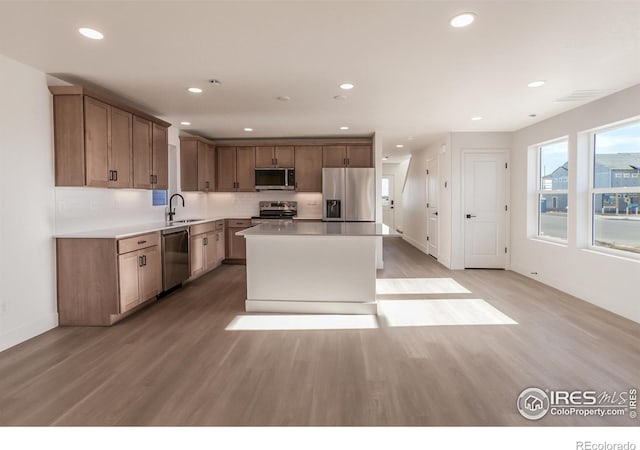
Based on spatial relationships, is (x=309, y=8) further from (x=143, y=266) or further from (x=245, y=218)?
(x=245, y=218)

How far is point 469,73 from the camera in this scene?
10.8ft

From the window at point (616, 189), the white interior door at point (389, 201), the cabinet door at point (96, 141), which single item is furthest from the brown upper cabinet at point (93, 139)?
the white interior door at point (389, 201)

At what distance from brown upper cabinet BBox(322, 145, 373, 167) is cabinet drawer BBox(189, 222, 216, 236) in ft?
7.62

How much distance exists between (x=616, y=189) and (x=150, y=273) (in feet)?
17.4

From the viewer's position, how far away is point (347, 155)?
661 cm

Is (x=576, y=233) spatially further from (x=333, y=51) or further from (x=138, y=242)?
(x=138, y=242)

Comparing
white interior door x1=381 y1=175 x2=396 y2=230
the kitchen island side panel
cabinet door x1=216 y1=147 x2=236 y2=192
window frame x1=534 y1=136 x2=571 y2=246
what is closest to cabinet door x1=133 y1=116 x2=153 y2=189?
the kitchen island side panel

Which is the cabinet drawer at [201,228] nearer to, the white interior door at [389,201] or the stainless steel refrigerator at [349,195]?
the stainless steel refrigerator at [349,195]

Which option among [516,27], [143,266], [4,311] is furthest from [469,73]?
[4,311]

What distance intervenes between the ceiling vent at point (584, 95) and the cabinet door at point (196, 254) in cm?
509

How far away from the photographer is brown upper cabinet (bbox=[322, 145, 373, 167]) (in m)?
6.59

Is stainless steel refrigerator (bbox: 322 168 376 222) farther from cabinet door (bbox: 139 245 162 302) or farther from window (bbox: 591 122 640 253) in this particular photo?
window (bbox: 591 122 640 253)

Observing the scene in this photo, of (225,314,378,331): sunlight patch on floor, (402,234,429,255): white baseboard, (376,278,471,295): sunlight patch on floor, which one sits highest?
(402,234,429,255): white baseboard
